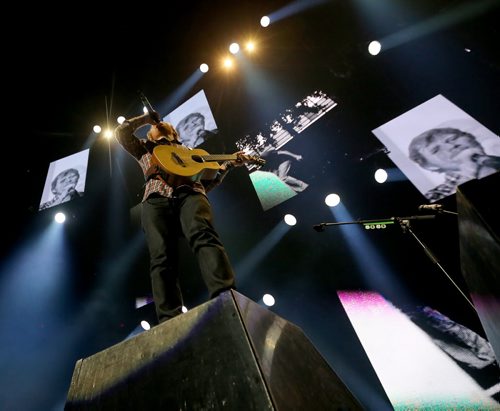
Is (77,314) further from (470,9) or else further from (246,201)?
(470,9)

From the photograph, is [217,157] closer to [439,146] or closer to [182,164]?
[182,164]

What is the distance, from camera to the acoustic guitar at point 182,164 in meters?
2.13

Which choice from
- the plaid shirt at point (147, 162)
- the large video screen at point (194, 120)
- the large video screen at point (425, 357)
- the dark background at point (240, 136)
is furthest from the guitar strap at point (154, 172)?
the large video screen at point (425, 357)

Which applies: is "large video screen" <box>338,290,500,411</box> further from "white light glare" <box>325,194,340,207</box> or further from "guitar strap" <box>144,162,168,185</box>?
"guitar strap" <box>144,162,168,185</box>

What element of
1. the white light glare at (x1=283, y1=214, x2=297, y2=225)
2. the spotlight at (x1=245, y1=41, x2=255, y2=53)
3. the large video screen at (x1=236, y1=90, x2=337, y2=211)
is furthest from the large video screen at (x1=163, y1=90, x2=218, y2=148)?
the white light glare at (x1=283, y1=214, x2=297, y2=225)

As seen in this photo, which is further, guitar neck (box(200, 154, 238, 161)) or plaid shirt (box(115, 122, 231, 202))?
guitar neck (box(200, 154, 238, 161))

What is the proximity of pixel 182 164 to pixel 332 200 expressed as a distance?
2479 millimetres

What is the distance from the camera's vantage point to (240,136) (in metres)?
4.87

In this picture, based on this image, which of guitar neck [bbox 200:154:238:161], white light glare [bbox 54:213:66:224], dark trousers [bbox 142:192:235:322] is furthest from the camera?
white light glare [bbox 54:213:66:224]

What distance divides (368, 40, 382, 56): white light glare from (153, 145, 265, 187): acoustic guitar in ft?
9.87

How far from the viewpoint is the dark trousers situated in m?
1.60


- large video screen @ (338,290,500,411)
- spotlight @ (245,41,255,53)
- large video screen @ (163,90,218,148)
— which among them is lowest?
large video screen @ (338,290,500,411)

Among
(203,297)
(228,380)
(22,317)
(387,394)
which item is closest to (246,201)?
(203,297)

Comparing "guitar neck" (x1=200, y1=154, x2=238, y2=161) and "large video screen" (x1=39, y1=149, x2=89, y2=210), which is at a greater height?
"large video screen" (x1=39, y1=149, x2=89, y2=210)
